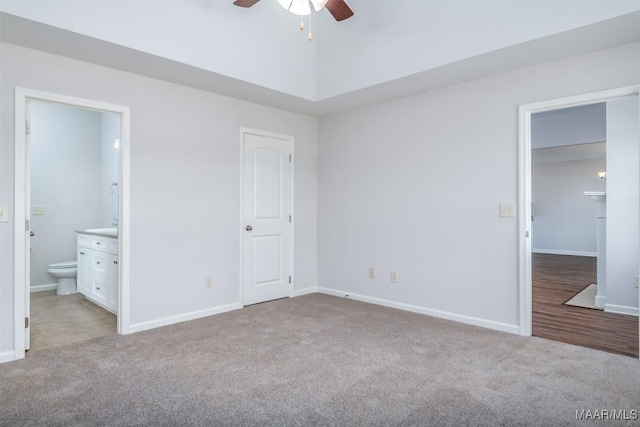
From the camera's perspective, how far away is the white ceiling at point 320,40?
2652 millimetres

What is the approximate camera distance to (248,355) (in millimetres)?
2895

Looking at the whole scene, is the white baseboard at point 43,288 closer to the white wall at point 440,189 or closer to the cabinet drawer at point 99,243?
the cabinet drawer at point 99,243

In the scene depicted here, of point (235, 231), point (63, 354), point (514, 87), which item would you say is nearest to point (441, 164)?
point (514, 87)

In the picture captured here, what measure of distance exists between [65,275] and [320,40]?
4.39m

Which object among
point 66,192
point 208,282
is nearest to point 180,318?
point 208,282

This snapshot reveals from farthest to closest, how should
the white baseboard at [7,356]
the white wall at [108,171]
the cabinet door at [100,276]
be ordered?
the white wall at [108,171] → the cabinet door at [100,276] → the white baseboard at [7,356]

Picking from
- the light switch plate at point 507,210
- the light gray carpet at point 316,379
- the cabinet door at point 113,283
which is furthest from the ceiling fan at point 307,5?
the cabinet door at point 113,283

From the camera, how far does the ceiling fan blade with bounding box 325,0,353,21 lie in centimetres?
278

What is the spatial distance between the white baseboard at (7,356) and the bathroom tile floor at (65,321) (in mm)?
202

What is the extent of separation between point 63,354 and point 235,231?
1.91m

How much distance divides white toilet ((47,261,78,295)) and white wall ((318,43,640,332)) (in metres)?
3.35

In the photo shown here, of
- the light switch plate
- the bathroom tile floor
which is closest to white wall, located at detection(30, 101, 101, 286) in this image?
the bathroom tile floor

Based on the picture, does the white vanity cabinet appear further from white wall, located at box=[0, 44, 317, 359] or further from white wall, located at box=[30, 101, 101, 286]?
white wall, located at box=[30, 101, 101, 286]

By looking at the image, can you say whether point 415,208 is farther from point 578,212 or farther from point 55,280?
point 578,212
